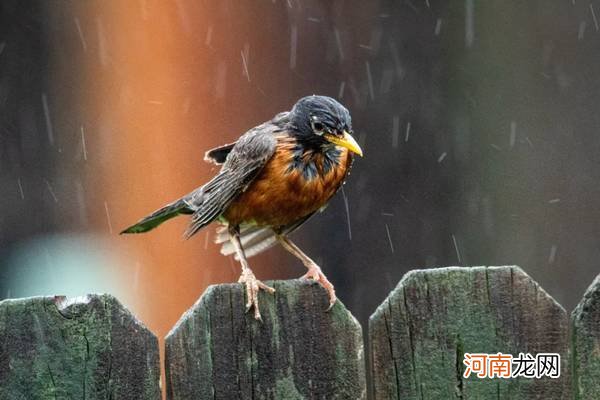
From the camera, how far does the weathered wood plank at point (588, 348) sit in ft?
8.57

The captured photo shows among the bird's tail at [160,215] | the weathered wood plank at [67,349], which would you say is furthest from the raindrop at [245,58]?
the weathered wood plank at [67,349]

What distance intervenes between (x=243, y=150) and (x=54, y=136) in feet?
10.3

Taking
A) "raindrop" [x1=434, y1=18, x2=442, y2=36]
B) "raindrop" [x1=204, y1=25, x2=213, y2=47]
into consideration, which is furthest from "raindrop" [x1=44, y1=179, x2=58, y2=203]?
"raindrop" [x1=434, y1=18, x2=442, y2=36]

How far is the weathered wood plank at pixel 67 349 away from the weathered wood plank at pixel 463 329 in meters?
0.59

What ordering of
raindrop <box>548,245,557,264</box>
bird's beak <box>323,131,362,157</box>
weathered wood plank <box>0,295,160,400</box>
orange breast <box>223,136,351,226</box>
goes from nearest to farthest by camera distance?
weathered wood plank <box>0,295,160,400</box>, bird's beak <box>323,131,362,157</box>, orange breast <box>223,136,351,226</box>, raindrop <box>548,245,557,264</box>

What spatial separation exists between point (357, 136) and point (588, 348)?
12.0ft

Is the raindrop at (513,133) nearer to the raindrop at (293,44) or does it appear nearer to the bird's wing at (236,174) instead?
the raindrop at (293,44)

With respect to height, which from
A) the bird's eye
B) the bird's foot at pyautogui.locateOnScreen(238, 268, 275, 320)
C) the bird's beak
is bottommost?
the bird's foot at pyautogui.locateOnScreen(238, 268, 275, 320)

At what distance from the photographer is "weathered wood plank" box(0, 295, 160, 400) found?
257cm

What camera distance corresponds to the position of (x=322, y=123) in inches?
154

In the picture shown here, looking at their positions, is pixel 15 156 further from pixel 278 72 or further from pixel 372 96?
pixel 372 96

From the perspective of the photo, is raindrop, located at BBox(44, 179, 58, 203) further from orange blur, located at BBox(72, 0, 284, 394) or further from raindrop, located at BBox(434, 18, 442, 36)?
raindrop, located at BBox(434, 18, 442, 36)

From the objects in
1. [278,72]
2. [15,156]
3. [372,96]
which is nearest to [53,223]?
[15,156]

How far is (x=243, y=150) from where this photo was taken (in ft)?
13.1
